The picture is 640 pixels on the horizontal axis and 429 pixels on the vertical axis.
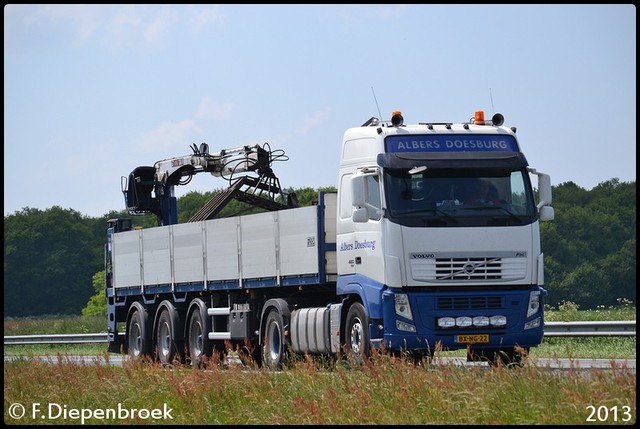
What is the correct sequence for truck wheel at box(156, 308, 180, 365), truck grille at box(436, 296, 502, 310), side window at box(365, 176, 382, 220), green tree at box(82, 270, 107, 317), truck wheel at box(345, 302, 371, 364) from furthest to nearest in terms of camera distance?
green tree at box(82, 270, 107, 317) → truck wheel at box(156, 308, 180, 365) → truck wheel at box(345, 302, 371, 364) → side window at box(365, 176, 382, 220) → truck grille at box(436, 296, 502, 310)

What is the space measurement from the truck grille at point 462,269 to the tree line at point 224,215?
53.7m

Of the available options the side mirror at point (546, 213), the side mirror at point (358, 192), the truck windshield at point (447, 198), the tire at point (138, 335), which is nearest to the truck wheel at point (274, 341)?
the side mirror at point (358, 192)

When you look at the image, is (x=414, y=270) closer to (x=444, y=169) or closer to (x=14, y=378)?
(x=444, y=169)

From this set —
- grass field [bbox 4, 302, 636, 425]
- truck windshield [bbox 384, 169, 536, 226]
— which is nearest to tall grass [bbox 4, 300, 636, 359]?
grass field [bbox 4, 302, 636, 425]

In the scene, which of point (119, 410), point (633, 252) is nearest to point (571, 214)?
point (633, 252)

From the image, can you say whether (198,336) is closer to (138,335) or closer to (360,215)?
(138,335)

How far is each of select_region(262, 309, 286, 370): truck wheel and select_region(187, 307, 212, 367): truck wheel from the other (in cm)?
225

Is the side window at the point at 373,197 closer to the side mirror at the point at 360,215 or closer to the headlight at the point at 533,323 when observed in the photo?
the side mirror at the point at 360,215

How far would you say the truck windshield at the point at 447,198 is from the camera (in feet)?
64.8

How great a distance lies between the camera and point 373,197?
2009 centimetres

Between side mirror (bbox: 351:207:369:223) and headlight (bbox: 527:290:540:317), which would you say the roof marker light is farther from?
headlight (bbox: 527:290:540:317)

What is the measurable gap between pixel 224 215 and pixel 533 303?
64.3m

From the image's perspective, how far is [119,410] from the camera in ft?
53.0

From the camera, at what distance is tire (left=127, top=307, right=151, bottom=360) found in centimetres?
2859
